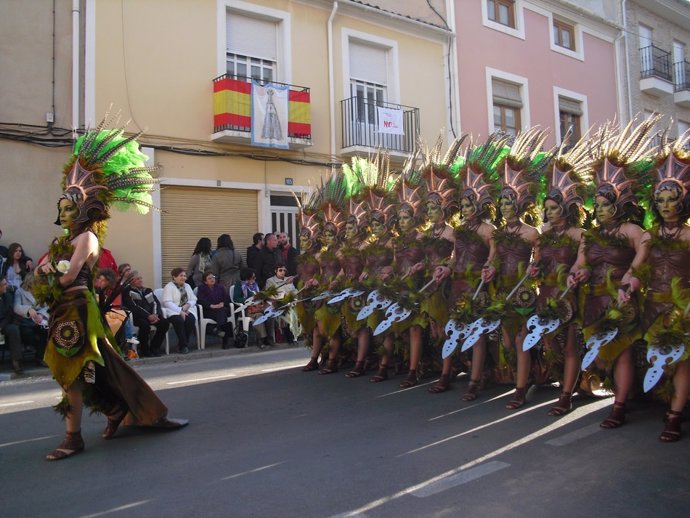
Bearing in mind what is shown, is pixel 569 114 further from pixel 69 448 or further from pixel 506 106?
pixel 69 448

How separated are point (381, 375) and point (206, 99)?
8787mm

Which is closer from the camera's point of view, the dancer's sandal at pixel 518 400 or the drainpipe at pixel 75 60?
the dancer's sandal at pixel 518 400

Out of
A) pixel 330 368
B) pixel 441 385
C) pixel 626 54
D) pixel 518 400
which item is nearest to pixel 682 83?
pixel 626 54

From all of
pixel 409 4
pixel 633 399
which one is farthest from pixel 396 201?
pixel 409 4

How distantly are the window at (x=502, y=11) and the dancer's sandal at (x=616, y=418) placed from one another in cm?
1710

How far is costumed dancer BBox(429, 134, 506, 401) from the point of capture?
658 cm

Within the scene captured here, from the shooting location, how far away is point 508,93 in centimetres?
2039

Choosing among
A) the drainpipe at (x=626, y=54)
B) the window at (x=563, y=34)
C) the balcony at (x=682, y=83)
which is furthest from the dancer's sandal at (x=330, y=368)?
the balcony at (x=682, y=83)

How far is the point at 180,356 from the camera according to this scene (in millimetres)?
10914

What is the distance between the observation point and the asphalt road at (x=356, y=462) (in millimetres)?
3852

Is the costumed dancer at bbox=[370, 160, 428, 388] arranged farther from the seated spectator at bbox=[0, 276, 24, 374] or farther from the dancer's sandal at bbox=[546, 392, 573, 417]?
the seated spectator at bbox=[0, 276, 24, 374]

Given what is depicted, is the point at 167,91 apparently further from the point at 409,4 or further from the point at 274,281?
the point at 409,4

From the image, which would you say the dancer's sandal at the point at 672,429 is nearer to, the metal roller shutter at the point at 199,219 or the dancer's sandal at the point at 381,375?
the dancer's sandal at the point at 381,375

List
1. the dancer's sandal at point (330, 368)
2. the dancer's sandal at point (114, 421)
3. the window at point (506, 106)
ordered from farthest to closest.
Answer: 1. the window at point (506, 106)
2. the dancer's sandal at point (330, 368)
3. the dancer's sandal at point (114, 421)
